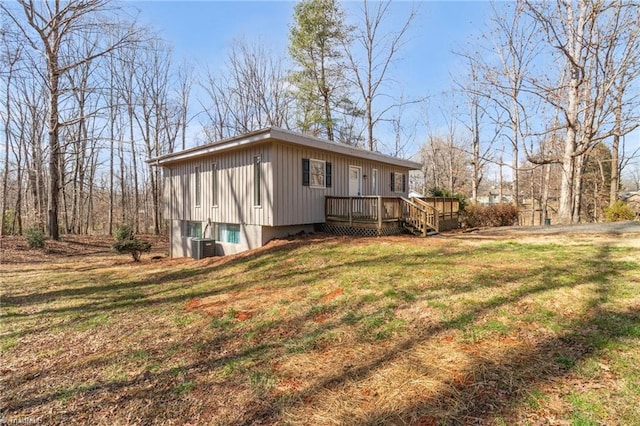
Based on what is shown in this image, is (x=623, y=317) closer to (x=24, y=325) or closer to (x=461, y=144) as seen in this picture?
(x=24, y=325)

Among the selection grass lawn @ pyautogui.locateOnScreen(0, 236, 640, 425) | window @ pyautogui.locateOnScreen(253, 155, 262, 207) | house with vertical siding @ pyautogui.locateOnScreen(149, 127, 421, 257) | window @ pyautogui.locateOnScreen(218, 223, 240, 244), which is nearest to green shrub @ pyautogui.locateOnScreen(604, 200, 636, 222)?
grass lawn @ pyautogui.locateOnScreen(0, 236, 640, 425)

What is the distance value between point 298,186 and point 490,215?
37.5ft

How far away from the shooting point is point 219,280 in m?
7.22

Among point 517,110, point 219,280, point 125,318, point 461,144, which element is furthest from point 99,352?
point 461,144

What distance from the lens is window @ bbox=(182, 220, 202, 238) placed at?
12945 millimetres

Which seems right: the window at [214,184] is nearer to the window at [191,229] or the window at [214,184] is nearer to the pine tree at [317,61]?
the window at [191,229]

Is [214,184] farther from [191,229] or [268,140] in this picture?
[268,140]

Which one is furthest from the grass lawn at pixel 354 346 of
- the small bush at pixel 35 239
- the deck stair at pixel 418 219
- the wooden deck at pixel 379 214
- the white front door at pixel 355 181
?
the small bush at pixel 35 239

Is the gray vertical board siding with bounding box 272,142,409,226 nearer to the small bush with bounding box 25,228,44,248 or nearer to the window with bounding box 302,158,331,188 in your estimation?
the window with bounding box 302,158,331,188

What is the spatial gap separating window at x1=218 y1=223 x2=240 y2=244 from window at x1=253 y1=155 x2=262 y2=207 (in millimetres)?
1644

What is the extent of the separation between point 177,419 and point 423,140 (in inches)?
1357

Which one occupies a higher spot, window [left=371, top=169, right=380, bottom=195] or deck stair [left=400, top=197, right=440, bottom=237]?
window [left=371, top=169, right=380, bottom=195]

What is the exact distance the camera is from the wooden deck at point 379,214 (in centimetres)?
991

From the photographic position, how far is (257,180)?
32.7 feet
